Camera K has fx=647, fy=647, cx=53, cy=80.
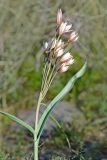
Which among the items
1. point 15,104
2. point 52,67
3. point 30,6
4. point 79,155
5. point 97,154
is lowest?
point 15,104

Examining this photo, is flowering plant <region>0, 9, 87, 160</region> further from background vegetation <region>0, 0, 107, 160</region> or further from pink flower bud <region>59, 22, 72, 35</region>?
background vegetation <region>0, 0, 107, 160</region>

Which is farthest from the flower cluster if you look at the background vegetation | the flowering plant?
the background vegetation

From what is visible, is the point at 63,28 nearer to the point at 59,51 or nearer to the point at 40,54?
the point at 59,51

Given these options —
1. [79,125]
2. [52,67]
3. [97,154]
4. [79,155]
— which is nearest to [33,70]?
[79,125]

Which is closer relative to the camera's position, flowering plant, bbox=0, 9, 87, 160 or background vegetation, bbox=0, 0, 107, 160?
flowering plant, bbox=0, 9, 87, 160

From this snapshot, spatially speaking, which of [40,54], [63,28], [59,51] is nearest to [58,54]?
[59,51]

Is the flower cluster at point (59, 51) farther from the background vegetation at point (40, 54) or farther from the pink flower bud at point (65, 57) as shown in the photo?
the background vegetation at point (40, 54)

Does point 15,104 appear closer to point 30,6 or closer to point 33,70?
point 33,70

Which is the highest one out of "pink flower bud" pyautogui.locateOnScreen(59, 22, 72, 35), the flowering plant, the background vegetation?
"pink flower bud" pyautogui.locateOnScreen(59, 22, 72, 35)
